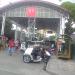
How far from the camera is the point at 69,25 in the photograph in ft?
117

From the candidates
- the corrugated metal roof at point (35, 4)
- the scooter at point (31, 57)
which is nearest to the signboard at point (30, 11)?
the corrugated metal roof at point (35, 4)

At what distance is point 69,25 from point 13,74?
68.4 ft

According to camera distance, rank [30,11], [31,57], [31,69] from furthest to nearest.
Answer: [30,11], [31,57], [31,69]

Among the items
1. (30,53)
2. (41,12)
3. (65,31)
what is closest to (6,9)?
(41,12)

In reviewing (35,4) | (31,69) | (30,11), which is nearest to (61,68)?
(31,69)

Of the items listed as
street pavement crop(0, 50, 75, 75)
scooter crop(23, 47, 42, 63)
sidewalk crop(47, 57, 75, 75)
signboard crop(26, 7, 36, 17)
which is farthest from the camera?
signboard crop(26, 7, 36, 17)

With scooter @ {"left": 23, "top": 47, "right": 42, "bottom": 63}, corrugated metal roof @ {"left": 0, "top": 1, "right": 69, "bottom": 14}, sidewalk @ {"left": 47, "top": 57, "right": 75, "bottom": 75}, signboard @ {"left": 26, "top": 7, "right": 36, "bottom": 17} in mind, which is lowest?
sidewalk @ {"left": 47, "top": 57, "right": 75, "bottom": 75}

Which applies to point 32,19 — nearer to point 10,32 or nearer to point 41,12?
point 41,12

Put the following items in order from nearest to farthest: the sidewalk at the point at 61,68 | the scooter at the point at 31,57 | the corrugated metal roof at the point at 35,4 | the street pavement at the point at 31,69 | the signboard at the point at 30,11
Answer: the street pavement at the point at 31,69
the sidewalk at the point at 61,68
the scooter at the point at 31,57
the corrugated metal roof at the point at 35,4
the signboard at the point at 30,11

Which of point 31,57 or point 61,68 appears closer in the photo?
point 61,68

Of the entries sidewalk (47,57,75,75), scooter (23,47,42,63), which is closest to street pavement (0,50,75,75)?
sidewalk (47,57,75,75)

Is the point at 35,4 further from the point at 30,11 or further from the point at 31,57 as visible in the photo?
the point at 31,57

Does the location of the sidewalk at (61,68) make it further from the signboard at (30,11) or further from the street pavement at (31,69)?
the signboard at (30,11)

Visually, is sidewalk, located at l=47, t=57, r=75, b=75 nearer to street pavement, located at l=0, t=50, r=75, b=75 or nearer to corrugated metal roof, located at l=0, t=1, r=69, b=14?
street pavement, located at l=0, t=50, r=75, b=75
